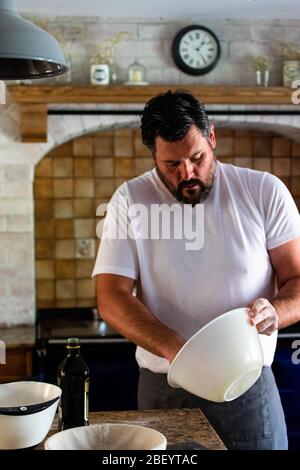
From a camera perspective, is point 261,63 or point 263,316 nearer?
point 263,316

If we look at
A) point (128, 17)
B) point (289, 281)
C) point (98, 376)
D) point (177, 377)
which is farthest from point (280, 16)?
point (177, 377)

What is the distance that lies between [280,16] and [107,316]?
8.79 ft

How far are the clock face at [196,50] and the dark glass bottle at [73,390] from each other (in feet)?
8.75

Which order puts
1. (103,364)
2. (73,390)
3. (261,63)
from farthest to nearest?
(261,63) < (103,364) < (73,390)

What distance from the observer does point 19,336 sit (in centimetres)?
381

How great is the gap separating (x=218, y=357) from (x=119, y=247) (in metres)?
0.69

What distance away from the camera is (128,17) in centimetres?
404

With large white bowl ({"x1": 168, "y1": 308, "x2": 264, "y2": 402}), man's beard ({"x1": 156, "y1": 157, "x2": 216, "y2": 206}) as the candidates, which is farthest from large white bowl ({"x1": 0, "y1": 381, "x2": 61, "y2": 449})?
man's beard ({"x1": 156, "y1": 157, "x2": 216, "y2": 206})

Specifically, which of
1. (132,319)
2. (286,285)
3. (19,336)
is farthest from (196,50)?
(132,319)

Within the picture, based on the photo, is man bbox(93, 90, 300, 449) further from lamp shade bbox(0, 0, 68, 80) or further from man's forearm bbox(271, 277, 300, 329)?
lamp shade bbox(0, 0, 68, 80)

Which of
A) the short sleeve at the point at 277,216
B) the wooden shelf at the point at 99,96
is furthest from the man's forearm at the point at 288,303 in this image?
the wooden shelf at the point at 99,96

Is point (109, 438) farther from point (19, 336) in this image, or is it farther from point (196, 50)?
point (196, 50)

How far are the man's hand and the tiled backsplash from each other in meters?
2.85

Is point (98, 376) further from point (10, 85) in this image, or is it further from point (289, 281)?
point (289, 281)
